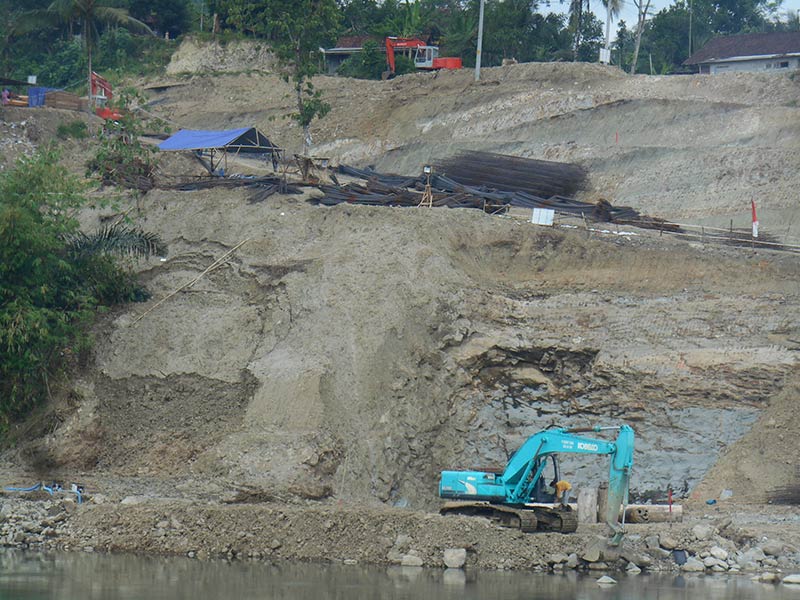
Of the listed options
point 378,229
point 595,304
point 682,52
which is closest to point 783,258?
point 595,304

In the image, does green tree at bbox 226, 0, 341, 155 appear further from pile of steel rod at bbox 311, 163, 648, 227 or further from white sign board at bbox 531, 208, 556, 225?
white sign board at bbox 531, 208, 556, 225

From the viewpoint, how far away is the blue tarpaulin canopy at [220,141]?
117 feet

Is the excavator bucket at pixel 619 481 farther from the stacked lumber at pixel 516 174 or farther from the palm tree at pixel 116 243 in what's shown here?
the stacked lumber at pixel 516 174

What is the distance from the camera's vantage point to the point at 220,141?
3588cm

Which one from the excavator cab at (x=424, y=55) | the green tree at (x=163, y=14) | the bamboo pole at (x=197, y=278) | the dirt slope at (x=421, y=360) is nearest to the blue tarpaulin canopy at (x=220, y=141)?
the bamboo pole at (x=197, y=278)

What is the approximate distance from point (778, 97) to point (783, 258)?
13.8 meters

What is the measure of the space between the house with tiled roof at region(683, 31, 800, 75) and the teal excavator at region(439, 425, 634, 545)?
34.2 m

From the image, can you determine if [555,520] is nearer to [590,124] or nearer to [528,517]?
[528,517]

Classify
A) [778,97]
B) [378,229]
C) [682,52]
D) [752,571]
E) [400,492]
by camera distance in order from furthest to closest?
[682,52] → [778,97] → [378,229] → [400,492] → [752,571]

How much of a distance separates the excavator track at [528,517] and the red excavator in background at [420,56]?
32974 millimetres

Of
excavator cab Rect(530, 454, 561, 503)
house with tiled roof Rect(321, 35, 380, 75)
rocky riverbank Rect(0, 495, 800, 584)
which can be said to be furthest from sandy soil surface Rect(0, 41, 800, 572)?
house with tiled roof Rect(321, 35, 380, 75)

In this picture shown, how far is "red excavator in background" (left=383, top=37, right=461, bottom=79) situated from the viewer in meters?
52.4

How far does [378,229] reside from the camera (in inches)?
1143

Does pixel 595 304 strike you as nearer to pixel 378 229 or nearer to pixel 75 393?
pixel 378 229
